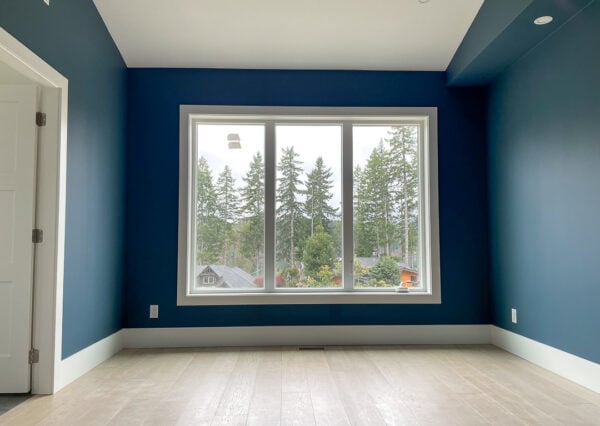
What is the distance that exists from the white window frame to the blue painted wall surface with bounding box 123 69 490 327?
8cm

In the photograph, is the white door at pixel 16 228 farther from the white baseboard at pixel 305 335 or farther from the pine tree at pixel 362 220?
the pine tree at pixel 362 220

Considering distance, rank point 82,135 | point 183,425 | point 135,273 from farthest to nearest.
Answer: point 135,273 → point 82,135 → point 183,425

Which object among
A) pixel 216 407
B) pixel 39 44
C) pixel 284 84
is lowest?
pixel 216 407

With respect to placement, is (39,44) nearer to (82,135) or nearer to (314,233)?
(82,135)

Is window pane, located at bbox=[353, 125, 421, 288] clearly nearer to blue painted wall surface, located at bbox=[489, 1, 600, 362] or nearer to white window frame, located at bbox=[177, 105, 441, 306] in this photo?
white window frame, located at bbox=[177, 105, 441, 306]

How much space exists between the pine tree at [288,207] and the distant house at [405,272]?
2.35 feet

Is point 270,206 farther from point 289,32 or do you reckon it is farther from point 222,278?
point 289,32

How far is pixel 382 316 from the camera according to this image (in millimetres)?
4422

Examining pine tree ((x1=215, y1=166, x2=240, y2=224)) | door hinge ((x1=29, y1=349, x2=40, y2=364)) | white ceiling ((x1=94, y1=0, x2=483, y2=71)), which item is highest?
white ceiling ((x1=94, y1=0, x2=483, y2=71))

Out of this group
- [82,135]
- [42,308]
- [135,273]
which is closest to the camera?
[42,308]

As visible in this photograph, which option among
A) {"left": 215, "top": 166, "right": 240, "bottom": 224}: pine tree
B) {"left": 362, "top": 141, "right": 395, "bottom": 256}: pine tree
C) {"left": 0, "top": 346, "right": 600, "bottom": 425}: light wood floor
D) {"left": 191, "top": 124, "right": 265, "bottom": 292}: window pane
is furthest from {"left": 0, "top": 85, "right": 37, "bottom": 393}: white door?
{"left": 362, "top": 141, "right": 395, "bottom": 256}: pine tree

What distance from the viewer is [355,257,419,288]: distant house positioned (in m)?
4.58

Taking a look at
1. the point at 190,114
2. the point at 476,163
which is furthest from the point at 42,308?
the point at 476,163

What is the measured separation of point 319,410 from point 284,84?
3.16m
